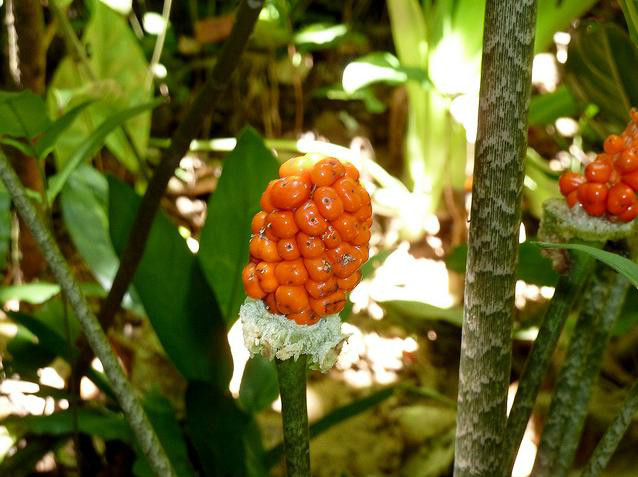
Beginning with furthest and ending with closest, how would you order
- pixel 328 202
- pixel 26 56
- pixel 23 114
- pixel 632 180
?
pixel 26 56
pixel 23 114
pixel 632 180
pixel 328 202

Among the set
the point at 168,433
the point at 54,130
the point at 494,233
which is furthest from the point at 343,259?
the point at 168,433

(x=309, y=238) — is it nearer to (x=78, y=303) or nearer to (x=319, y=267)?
(x=319, y=267)

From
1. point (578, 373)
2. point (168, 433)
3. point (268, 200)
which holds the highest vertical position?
point (268, 200)

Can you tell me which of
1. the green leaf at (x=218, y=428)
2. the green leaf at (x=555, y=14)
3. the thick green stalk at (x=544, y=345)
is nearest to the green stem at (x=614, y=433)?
the thick green stalk at (x=544, y=345)

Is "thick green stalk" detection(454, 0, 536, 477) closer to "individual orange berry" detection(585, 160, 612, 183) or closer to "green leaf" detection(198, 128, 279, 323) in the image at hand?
"individual orange berry" detection(585, 160, 612, 183)

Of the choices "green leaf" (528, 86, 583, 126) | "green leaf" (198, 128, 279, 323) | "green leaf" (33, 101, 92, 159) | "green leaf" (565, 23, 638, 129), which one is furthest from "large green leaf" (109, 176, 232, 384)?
"green leaf" (528, 86, 583, 126)

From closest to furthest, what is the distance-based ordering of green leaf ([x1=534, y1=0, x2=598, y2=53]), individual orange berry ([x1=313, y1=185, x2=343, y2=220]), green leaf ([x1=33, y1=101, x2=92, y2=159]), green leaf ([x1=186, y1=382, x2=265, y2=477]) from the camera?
individual orange berry ([x1=313, y1=185, x2=343, y2=220])
green leaf ([x1=33, y1=101, x2=92, y2=159])
green leaf ([x1=186, y1=382, x2=265, y2=477])
green leaf ([x1=534, y1=0, x2=598, y2=53])
